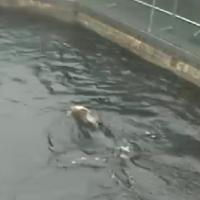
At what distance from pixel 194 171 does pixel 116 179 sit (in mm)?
1406

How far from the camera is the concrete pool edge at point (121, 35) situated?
1301 cm

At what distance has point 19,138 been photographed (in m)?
10.4

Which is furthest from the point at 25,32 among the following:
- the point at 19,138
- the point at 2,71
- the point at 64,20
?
the point at 19,138

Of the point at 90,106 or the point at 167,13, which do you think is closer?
the point at 90,106

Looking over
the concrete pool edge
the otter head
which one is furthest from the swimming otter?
the concrete pool edge

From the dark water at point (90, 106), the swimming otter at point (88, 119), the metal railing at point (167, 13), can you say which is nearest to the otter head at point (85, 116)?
the swimming otter at point (88, 119)

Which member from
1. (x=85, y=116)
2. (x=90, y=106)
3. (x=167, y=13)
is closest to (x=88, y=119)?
(x=85, y=116)

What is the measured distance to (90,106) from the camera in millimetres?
11562

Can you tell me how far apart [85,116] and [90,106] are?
30.9 inches

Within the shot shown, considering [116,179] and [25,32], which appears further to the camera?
[25,32]

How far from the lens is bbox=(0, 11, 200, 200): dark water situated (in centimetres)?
930

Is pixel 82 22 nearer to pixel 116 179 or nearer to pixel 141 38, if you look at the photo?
pixel 141 38

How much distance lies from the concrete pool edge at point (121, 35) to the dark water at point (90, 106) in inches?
9.2

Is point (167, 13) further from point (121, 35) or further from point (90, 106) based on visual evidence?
point (90, 106)
